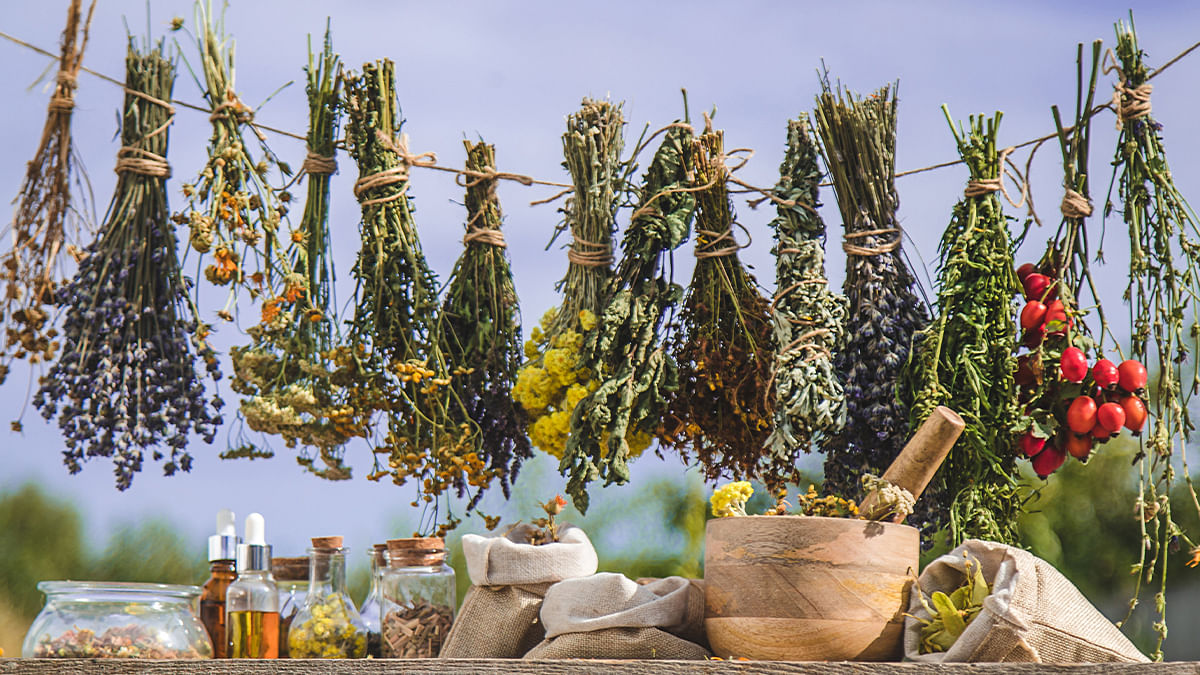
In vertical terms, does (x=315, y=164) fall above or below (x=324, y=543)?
above

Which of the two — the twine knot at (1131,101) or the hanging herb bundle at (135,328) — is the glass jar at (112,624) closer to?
the hanging herb bundle at (135,328)

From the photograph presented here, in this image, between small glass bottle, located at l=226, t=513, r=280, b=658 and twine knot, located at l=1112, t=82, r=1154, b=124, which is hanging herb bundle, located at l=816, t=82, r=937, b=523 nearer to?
twine knot, located at l=1112, t=82, r=1154, b=124

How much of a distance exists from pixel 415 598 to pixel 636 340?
0.47 m

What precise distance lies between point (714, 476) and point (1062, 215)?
62 centimetres

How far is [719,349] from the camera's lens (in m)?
1.61

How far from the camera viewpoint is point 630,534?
11.8ft

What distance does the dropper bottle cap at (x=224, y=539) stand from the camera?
4.66 feet

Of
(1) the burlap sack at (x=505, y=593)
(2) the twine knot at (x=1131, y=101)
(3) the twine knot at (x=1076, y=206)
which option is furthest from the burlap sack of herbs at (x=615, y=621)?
(2) the twine knot at (x=1131, y=101)

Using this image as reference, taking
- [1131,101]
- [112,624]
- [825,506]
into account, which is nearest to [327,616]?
[112,624]

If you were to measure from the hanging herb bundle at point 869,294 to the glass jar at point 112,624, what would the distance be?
0.88 metres

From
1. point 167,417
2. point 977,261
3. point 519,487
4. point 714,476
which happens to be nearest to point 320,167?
point 167,417

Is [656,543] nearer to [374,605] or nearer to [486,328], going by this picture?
[486,328]

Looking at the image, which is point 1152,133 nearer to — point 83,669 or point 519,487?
point 83,669

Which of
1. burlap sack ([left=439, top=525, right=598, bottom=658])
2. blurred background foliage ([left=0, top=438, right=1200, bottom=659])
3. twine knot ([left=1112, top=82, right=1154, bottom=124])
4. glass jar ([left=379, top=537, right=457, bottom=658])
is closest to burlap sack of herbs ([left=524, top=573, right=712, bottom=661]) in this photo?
burlap sack ([left=439, top=525, right=598, bottom=658])
